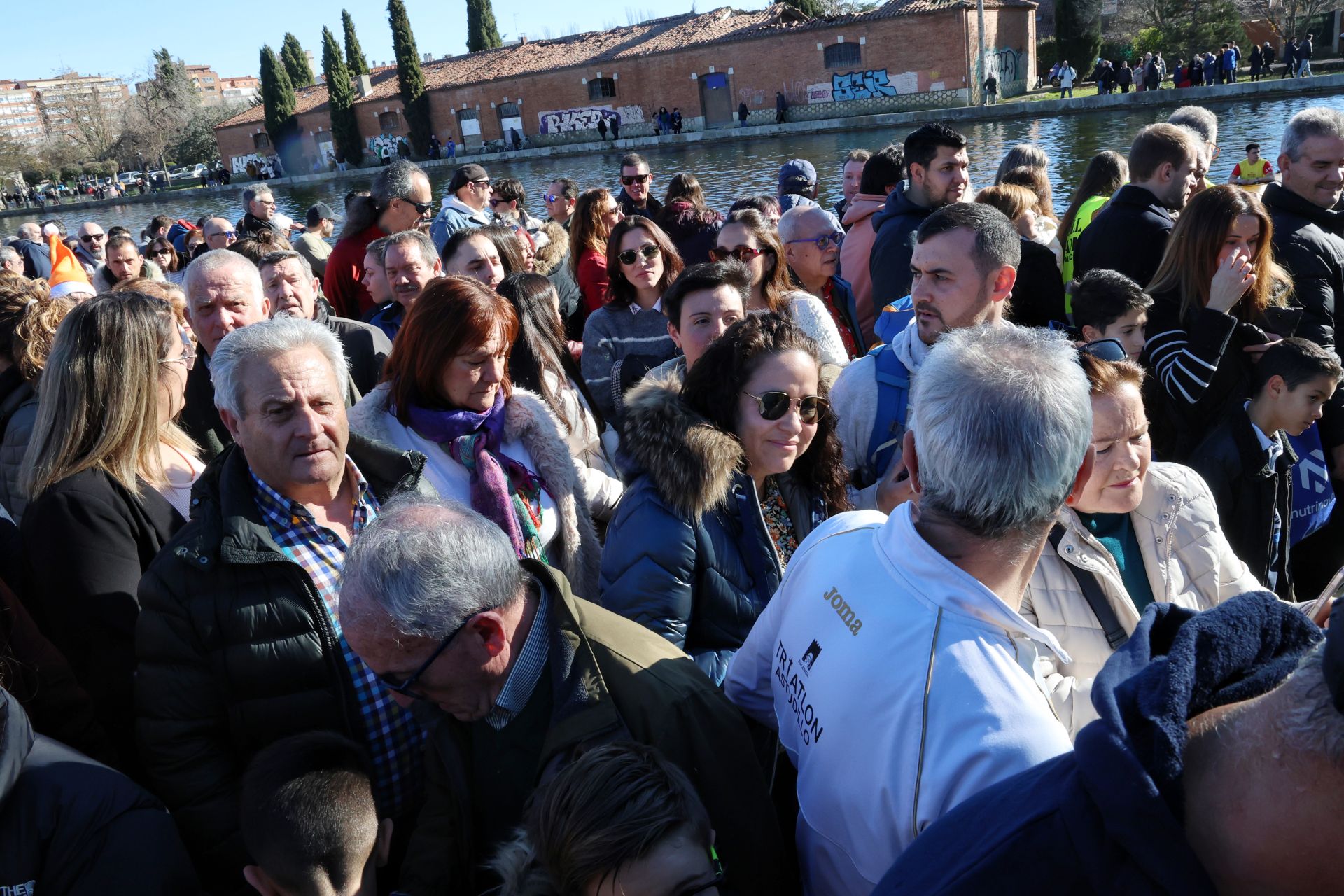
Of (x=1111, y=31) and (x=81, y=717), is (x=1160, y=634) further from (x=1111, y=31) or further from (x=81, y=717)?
(x=1111, y=31)

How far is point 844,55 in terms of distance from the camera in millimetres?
39531

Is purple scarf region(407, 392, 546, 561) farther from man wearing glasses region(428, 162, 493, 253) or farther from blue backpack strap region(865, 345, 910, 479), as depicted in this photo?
man wearing glasses region(428, 162, 493, 253)

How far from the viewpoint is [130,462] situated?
2387 mm

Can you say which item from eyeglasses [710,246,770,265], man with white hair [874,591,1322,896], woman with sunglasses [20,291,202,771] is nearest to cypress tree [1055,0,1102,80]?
eyeglasses [710,246,770,265]

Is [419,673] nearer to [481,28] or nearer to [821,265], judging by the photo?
[821,265]

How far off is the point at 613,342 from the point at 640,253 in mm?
447

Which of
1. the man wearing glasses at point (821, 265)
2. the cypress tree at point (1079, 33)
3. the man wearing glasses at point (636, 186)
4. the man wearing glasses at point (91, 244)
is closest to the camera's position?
the man wearing glasses at point (821, 265)

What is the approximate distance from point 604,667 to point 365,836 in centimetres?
59

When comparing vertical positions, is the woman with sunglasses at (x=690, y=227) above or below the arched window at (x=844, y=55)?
below

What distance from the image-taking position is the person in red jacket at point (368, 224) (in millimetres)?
5555

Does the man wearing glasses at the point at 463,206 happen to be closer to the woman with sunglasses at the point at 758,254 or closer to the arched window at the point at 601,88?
the woman with sunglasses at the point at 758,254

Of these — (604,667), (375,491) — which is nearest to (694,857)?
(604,667)

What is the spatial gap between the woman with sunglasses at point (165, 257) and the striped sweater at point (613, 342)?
19.0ft

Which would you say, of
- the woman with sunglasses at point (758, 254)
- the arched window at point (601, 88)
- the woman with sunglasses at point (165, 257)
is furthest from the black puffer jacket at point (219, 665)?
the arched window at point (601, 88)
